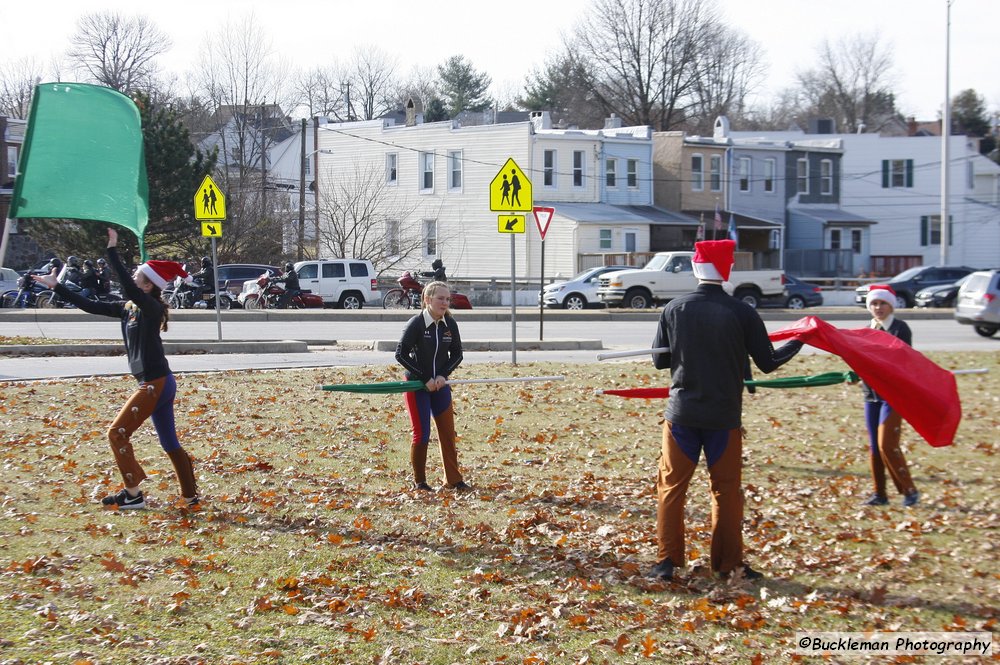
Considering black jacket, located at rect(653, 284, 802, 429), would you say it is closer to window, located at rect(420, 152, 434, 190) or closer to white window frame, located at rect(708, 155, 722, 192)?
window, located at rect(420, 152, 434, 190)

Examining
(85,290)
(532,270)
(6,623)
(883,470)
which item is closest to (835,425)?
(883,470)

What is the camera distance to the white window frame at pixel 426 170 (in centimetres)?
5388

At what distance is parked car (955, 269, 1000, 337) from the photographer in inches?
976

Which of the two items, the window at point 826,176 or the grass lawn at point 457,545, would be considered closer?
the grass lawn at point 457,545

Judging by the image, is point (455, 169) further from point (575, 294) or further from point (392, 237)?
point (575, 294)

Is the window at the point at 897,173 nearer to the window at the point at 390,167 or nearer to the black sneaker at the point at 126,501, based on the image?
the window at the point at 390,167

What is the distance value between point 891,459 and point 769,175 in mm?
53925

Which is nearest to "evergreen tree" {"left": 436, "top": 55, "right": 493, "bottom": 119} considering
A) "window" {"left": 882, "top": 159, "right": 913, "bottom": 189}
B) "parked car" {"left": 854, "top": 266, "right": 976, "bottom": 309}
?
"window" {"left": 882, "top": 159, "right": 913, "bottom": 189}

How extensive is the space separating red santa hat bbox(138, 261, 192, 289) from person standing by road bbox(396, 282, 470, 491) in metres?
1.84

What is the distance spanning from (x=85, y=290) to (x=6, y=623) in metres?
26.4

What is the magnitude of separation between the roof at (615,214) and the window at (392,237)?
6780mm

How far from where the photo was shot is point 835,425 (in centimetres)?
1333

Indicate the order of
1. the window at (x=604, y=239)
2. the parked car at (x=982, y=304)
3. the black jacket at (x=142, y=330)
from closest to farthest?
the black jacket at (x=142, y=330) < the parked car at (x=982, y=304) < the window at (x=604, y=239)

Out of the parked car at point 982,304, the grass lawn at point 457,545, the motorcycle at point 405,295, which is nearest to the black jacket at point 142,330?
the grass lawn at point 457,545
